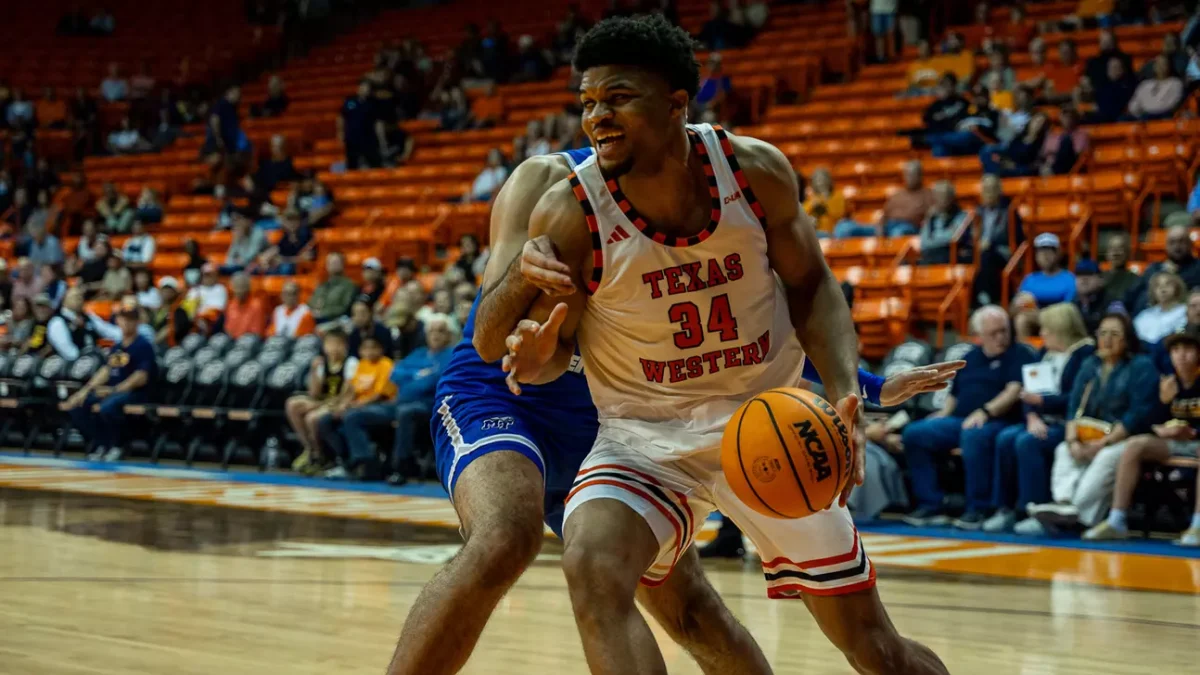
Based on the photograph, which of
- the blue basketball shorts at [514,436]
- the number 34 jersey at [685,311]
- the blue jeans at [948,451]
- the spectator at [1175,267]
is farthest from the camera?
the spectator at [1175,267]

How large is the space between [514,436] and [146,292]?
46.9 feet

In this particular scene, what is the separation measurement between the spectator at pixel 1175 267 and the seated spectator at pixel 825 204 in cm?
329

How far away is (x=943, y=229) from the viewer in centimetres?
1190

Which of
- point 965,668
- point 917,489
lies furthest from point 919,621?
point 917,489

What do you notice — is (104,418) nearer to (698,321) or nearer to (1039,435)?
(1039,435)

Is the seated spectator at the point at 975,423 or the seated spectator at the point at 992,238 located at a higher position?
the seated spectator at the point at 992,238

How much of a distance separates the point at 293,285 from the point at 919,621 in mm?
9738

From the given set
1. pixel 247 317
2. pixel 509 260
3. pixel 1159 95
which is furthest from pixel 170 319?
pixel 509 260

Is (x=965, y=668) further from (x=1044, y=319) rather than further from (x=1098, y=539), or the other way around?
(x=1044, y=319)

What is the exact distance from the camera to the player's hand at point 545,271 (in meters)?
3.32

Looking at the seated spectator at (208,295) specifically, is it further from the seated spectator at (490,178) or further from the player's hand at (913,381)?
the player's hand at (913,381)

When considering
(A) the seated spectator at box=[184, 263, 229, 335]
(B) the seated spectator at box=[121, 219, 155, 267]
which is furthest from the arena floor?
(B) the seated spectator at box=[121, 219, 155, 267]

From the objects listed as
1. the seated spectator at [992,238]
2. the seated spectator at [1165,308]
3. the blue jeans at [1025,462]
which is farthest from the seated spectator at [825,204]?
the blue jeans at [1025,462]

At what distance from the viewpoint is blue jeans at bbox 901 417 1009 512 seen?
31.3 ft
